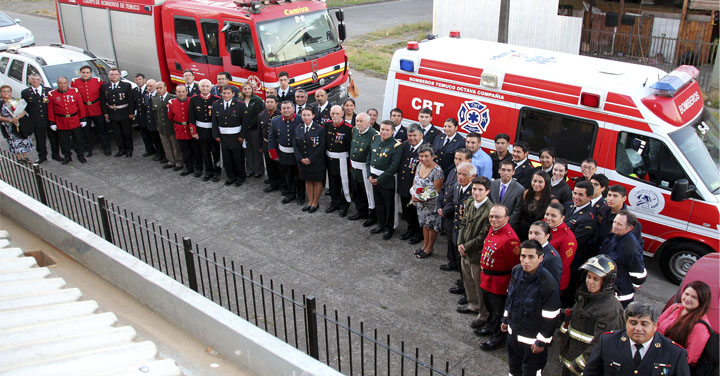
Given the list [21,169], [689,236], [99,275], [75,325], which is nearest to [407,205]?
[689,236]

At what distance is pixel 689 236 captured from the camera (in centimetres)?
699

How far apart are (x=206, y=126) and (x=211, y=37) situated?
2.46 m

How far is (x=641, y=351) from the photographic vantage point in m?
4.15

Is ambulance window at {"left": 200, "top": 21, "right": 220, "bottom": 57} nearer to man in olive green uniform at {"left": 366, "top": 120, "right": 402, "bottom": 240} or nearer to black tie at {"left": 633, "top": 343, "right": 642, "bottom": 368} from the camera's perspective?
man in olive green uniform at {"left": 366, "top": 120, "right": 402, "bottom": 240}

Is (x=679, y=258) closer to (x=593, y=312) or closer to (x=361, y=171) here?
(x=593, y=312)

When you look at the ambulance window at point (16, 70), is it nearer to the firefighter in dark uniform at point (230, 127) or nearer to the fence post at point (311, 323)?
the firefighter in dark uniform at point (230, 127)

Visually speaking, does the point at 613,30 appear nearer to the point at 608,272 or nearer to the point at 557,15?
the point at 557,15

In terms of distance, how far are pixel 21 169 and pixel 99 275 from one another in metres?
2.85

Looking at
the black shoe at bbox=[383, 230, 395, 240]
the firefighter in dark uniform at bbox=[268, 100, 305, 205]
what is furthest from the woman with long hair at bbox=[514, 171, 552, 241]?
the firefighter in dark uniform at bbox=[268, 100, 305, 205]

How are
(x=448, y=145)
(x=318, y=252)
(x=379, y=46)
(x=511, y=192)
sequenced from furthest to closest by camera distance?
(x=379, y=46) → (x=318, y=252) → (x=448, y=145) → (x=511, y=192)

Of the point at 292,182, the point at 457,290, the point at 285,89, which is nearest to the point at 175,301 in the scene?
the point at 457,290

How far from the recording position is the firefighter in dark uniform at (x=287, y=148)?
9.26m

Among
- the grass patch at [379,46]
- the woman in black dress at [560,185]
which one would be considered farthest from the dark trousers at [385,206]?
the grass patch at [379,46]

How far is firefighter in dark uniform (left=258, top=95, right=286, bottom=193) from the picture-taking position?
970 cm
